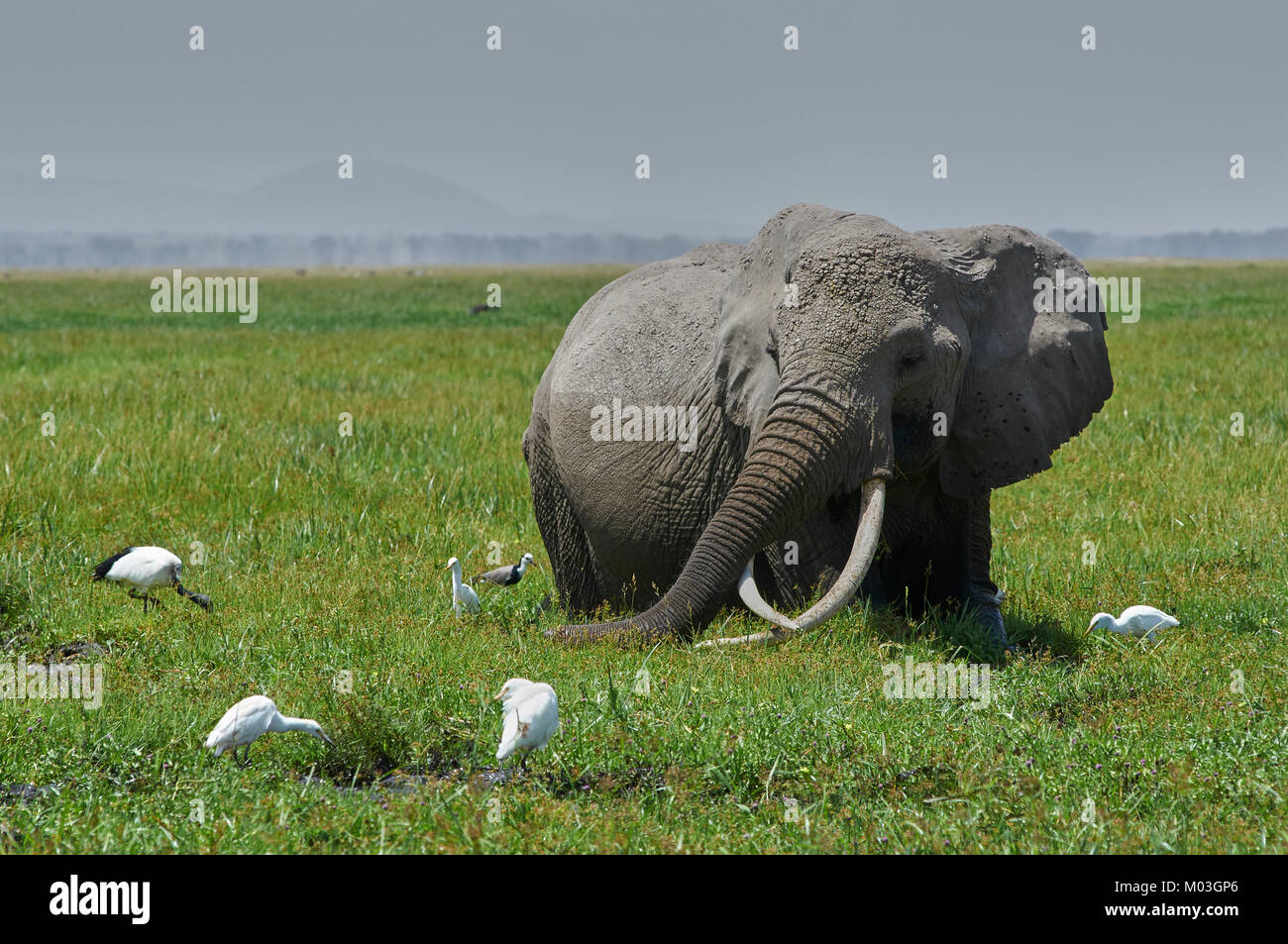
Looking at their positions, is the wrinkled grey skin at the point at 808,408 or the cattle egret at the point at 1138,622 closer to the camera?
the wrinkled grey skin at the point at 808,408

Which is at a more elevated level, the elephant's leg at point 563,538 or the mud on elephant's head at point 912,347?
the mud on elephant's head at point 912,347

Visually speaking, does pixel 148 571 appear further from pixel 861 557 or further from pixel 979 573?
pixel 979 573

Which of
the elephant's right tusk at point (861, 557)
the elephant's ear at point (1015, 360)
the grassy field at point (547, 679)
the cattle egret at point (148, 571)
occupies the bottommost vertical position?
the grassy field at point (547, 679)

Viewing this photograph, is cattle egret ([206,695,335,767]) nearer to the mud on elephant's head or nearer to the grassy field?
the grassy field

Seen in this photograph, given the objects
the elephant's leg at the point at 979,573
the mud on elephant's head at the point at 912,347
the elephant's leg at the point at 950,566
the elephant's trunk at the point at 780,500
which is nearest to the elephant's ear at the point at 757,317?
the mud on elephant's head at the point at 912,347

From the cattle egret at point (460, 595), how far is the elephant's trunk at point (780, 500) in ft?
5.09

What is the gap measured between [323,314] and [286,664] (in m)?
39.4

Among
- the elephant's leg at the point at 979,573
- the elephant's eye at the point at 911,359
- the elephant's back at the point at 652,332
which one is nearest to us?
the elephant's eye at the point at 911,359

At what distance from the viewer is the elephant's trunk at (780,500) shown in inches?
261

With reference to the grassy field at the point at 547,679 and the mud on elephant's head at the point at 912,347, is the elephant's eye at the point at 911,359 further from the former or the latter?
the grassy field at the point at 547,679

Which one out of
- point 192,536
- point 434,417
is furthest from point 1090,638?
point 434,417

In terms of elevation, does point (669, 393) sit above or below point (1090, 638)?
above

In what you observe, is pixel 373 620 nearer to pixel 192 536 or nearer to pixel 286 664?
pixel 286 664
